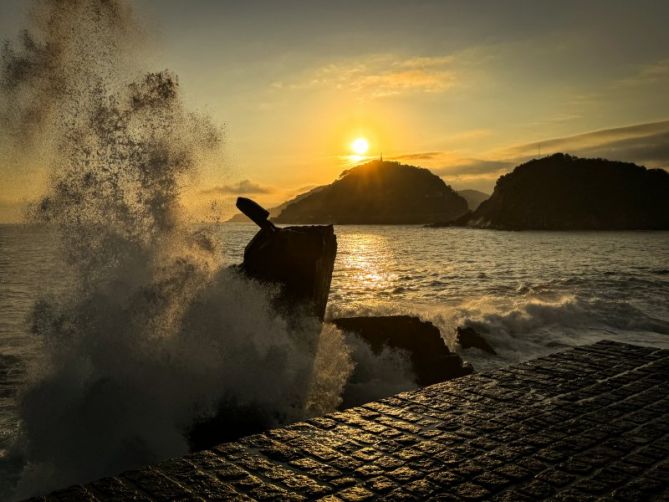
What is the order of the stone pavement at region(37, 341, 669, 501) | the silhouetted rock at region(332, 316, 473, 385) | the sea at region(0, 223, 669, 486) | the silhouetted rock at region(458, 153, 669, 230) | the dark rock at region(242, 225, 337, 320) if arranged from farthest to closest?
the silhouetted rock at region(458, 153, 669, 230) < the sea at region(0, 223, 669, 486) < the silhouetted rock at region(332, 316, 473, 385) < the dark rock at region(242, 225, 337, 320) < the stone pavement at region(37, 341, 669, 501)

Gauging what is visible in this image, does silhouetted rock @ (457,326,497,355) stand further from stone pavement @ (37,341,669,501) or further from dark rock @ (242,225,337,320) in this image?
stone pavement @ (37,341,669,501)

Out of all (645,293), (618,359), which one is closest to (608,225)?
(645,293)

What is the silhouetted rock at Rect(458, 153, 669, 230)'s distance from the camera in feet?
488

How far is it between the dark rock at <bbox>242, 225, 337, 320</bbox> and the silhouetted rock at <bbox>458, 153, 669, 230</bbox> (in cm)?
15355

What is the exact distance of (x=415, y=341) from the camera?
9.95 m

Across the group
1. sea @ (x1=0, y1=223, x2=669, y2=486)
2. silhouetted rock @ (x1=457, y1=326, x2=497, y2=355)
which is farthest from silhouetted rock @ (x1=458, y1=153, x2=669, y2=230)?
silhouetted rock @ (x1=457, y1=326, x2=497, y2=355)

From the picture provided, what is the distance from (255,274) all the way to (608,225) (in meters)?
161

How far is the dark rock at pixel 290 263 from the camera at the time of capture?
8602 millimetres

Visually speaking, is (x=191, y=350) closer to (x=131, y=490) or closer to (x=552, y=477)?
(x=131, y=490)

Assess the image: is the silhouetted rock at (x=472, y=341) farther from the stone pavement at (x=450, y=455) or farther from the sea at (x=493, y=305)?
the stone pavement at (x=450, y=455)

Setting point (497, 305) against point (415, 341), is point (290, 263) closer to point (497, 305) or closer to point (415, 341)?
point (415, 341)

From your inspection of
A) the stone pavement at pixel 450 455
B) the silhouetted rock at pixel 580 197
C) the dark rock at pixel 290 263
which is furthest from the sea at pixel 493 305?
the silhouetted rock at pixel 580 197

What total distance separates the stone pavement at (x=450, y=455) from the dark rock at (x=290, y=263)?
11.0ft

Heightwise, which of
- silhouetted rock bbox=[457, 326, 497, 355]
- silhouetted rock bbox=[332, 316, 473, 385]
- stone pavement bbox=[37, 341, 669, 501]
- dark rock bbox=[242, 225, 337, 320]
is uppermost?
dark rock bbox=[242, 225, 337, 320]
